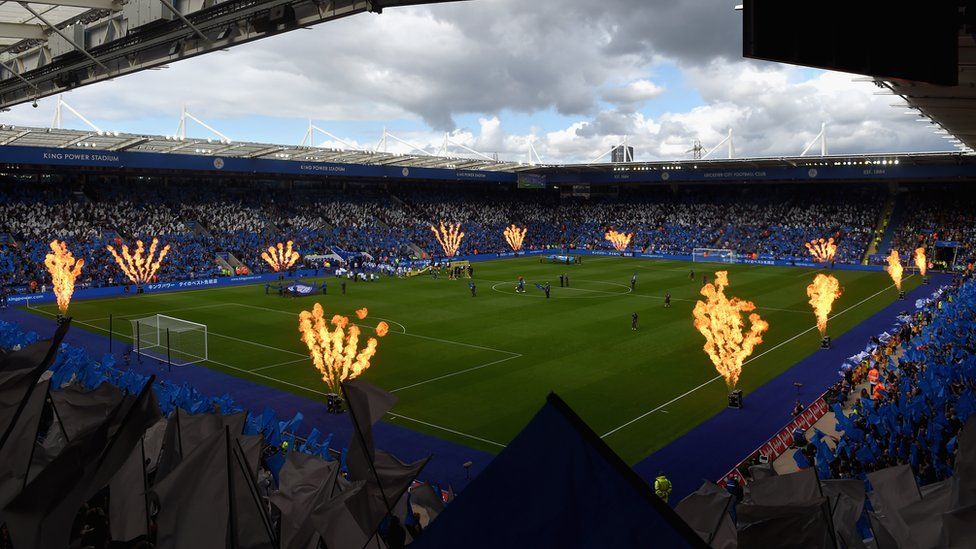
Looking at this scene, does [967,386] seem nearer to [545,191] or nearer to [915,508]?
[915,508]

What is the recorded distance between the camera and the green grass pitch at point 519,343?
898 inches

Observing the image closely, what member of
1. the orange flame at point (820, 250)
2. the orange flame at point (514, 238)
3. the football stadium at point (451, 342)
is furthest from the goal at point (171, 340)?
the orange flame at point (820, 250)

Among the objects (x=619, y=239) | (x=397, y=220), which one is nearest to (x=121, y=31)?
(x=397, y=220)

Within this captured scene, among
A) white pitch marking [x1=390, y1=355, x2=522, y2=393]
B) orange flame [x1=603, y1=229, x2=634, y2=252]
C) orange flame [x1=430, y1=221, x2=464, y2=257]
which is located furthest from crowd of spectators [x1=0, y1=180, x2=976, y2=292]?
white pitch marking [x1=390, y1=355, x2=522, y2=393]

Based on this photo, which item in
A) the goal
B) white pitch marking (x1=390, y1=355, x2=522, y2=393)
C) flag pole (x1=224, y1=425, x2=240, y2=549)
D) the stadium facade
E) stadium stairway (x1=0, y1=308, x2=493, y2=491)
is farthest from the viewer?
the stadium facade

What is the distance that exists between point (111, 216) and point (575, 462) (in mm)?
68504

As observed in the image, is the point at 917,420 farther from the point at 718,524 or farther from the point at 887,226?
the point at 887,226

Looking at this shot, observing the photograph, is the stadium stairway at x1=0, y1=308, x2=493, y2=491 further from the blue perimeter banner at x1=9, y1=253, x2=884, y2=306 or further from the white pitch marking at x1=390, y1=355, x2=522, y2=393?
the blue perimeter banner at x1=9, y1=253, x2=884, y2=306

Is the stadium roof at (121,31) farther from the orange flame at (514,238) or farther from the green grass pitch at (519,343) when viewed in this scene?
the orange flame at (514,238)

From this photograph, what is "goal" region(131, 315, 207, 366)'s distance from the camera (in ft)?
99.9

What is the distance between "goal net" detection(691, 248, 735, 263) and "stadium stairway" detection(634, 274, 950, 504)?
45304 millimetres

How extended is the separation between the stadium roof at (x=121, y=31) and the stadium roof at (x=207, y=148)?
124 feet

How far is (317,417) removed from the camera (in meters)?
22.5

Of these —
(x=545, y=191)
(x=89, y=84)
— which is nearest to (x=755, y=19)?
(x=89, y=84)
